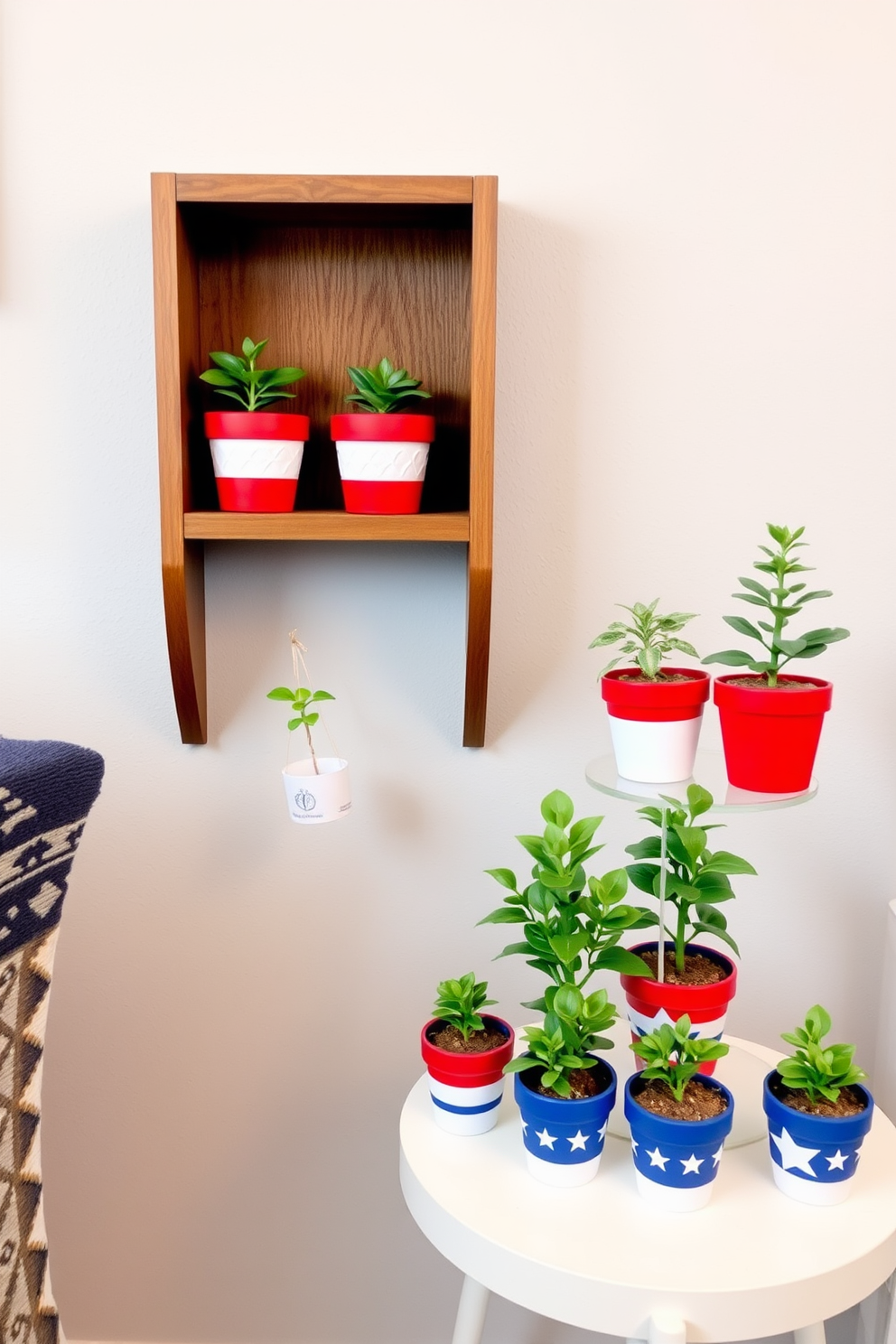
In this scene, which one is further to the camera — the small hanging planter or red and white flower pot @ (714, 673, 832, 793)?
the small hanging planter

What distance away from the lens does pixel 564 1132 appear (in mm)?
900

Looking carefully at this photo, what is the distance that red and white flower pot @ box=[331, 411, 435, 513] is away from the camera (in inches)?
41.9

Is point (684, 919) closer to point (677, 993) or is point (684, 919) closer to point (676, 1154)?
point (677, 993)

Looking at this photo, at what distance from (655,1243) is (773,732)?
1.46 ft

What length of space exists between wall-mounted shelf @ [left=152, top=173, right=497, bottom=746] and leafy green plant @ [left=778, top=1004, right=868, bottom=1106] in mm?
484

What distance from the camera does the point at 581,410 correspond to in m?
1.19

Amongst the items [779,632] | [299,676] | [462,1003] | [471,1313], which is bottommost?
[471,1313]

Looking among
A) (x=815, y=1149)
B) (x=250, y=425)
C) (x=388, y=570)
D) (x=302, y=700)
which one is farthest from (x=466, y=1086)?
(x=250, y=425)

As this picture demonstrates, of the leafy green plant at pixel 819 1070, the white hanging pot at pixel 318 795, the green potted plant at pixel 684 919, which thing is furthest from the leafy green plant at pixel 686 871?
the white hanging pot at pixel 318 795

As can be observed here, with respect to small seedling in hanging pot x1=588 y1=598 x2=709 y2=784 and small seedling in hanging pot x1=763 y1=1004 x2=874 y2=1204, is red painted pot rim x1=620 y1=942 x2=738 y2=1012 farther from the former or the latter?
small seedling in hanging pot x1=588 y1=598 x2=709 y2=784

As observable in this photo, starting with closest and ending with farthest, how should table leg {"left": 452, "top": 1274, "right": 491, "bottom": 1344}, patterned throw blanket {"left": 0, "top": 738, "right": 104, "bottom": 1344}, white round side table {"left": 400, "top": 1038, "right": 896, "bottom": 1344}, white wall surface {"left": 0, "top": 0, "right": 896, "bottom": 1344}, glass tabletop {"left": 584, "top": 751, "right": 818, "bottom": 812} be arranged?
patterned throw blanket {"left": 0, "top": 738, "right": 104, "bottom": 1344}, white round side table {"left": 400, "top": 1038, "right": 896, "bottom": 1344}, glass tabletop {"left": 584, "top": 751, "right": 818, "bottom": 812}, table leg {"left": 452, "top": 1274, "right": 491, "bottom": 1344}, white wall surface {"left": 0, "top": 0, "right": 896, "bottom": 1344}

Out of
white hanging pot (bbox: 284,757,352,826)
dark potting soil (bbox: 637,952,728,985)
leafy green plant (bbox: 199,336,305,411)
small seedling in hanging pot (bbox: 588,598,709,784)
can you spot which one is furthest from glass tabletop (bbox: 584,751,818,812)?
leafy green plant (bbox: 199,336,305,411)

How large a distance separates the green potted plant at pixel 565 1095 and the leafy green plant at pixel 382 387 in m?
0.61

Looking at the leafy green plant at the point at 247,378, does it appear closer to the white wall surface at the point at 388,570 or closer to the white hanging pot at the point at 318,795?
the white wall surface at the point at 388,570
